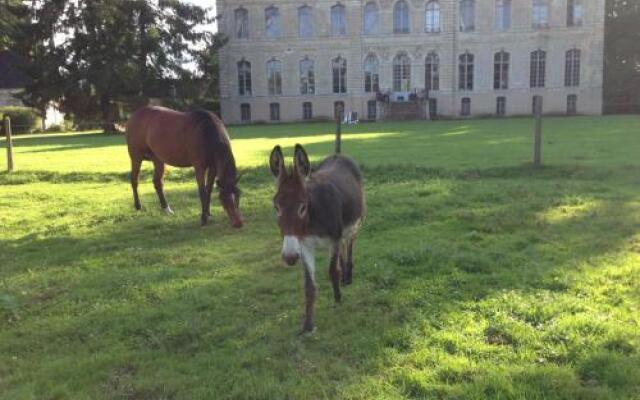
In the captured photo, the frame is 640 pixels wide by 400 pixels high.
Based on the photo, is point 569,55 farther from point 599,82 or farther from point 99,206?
point 99,206

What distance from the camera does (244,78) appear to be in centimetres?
6162

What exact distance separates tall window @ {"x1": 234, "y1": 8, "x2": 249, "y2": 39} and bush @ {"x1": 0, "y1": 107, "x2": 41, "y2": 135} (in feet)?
71.6

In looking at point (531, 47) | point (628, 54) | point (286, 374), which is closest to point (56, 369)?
point (286, 374)

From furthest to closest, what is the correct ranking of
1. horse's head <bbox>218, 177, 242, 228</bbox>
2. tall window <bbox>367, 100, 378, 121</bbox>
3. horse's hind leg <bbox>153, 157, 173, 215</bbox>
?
1. tall window <bbox>367, 100, 378, 121</bbox>
2. horse's hind leg <bbox>153, 157, 173, 215</bbox>
3. horse's head <bbox>218, 177, 242, 228</bbox>

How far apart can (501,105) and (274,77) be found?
2390 cm

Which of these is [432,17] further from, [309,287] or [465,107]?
[309,287]

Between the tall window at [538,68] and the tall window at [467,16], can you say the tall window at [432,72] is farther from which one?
the tall window at [538,68]

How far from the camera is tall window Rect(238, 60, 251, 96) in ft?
201

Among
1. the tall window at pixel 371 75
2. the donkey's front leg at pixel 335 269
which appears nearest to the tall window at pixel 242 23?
the tall window at pixel 371 75

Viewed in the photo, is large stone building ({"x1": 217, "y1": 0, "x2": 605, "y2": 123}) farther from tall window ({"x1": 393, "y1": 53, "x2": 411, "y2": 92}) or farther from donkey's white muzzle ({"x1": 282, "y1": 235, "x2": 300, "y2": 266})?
donkey's white muzzle ({"x1": 282, "y1": 235, "x2": 300, "y2": 266})

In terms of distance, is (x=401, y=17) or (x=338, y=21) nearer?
(x=401, y=17)

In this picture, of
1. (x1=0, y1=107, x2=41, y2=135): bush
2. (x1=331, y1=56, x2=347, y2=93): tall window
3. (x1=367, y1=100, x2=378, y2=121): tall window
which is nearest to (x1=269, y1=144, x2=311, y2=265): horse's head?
(x1=0, y1=107, x2=41, y2=135): bush

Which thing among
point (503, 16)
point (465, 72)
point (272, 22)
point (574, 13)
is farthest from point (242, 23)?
point (574, 13)

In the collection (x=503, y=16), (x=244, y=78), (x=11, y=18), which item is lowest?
(x=244, y=78)
